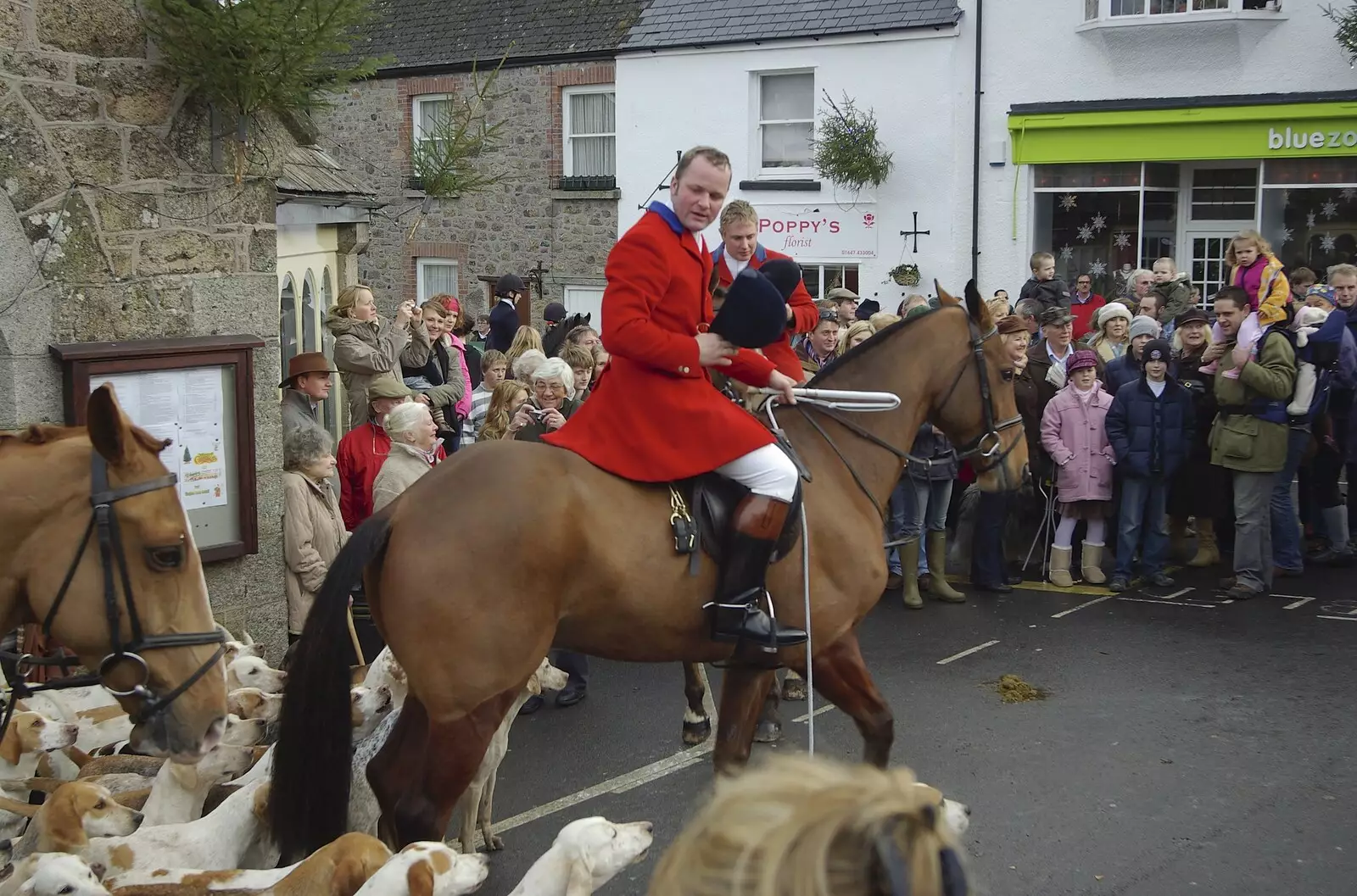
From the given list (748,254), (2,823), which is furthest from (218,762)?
(748,254)

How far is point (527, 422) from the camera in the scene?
8133mm

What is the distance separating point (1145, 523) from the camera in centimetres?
1084

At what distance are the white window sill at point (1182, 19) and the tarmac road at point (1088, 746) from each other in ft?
31.3

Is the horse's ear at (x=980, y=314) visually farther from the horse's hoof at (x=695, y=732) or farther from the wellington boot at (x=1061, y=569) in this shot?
the wellington boot at (x=1061, y=569)

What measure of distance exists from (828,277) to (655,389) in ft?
49.6

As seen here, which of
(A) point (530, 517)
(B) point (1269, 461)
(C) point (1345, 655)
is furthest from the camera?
(B) point (1269, 461)

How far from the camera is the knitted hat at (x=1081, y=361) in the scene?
10.7 m

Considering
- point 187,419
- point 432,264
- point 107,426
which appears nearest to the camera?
point 107,426

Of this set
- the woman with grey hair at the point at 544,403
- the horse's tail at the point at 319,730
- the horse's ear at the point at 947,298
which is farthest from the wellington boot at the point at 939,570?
the horse's tail at the point at 319,730

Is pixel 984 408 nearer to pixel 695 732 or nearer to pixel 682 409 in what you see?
pixel 682 409

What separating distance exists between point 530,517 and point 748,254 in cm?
271

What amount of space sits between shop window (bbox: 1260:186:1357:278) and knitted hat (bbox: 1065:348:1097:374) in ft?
26.2

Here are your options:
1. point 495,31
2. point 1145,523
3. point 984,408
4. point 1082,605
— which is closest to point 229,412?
point 984,408

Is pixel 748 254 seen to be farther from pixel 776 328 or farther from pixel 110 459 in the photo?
pixel 110 459
